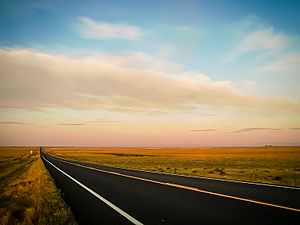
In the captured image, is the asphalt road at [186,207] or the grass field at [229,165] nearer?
the asphalt road at [186,207]

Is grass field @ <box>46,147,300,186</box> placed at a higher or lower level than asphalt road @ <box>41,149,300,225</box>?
lower

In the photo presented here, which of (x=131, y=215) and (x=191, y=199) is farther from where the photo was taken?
(x=191, y=199)

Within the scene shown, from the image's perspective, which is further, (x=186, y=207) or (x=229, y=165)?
(x=229, y=165)

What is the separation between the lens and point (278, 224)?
541 centimetres

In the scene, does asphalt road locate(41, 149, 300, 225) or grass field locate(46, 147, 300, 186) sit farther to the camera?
grass field locate(46, 147, 300, 186)

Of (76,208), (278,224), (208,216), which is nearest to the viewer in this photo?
(278,224)

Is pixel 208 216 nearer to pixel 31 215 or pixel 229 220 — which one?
pixel 229 220

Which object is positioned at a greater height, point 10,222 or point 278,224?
point 278,224

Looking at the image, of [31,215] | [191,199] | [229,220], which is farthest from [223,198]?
[31,215]

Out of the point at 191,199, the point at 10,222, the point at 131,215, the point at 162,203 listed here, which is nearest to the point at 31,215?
the point at 10,222

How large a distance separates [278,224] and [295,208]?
1837mm

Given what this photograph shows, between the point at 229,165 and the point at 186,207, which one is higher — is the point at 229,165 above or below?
below

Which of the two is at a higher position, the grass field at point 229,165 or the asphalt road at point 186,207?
the asphalt road at point 186,207

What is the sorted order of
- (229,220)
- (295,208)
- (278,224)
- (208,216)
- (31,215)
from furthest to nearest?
(31,215)
(295,208)
(208,216)
(229,220)
(278,224)
